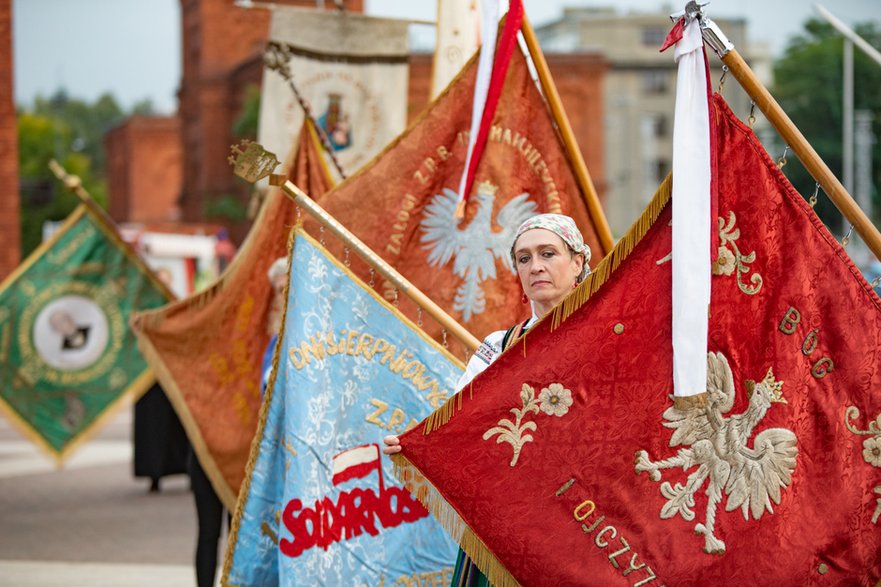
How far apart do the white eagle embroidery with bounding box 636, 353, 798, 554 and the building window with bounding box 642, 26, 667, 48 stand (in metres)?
63.2

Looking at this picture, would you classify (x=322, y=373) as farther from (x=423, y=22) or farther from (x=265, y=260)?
(x=423, y=22)

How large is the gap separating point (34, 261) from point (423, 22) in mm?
3790

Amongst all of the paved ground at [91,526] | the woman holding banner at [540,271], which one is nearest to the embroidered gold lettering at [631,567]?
the woman holding banner at [540,271]

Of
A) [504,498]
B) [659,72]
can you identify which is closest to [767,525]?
[504,498]

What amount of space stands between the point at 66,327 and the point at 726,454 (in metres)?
8.13

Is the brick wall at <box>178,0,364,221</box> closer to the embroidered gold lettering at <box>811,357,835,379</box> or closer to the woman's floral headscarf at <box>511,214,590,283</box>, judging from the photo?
the woman's floral headscarf at <box>511,214,590,283</box>

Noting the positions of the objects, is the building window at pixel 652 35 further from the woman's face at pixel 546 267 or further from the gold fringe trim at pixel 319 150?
the woman's face at pixel 546 267

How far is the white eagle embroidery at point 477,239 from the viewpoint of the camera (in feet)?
19.2

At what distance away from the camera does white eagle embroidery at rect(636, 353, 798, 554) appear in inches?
137

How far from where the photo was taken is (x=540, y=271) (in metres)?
3.95

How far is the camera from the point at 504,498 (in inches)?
143

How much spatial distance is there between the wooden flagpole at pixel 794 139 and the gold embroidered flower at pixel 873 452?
19.9 inches

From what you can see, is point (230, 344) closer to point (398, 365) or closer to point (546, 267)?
point (398, 365)

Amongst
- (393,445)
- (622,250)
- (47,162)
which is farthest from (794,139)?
(47,162)
